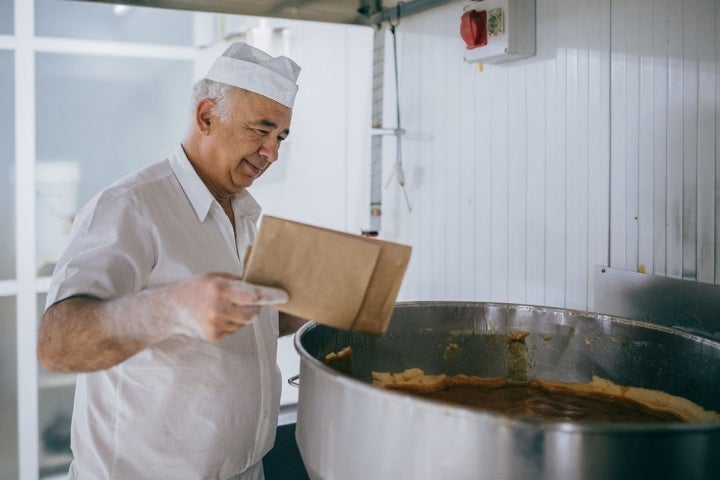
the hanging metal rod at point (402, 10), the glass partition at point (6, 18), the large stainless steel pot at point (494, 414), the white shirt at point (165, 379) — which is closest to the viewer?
the large stainless steel pot at point (494, 414)

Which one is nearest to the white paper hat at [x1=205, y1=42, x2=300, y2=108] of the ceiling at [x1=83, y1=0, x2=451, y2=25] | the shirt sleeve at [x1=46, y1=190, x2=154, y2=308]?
the shirt sleeve at [x1=46, y1=190, x2=154, y2=308]

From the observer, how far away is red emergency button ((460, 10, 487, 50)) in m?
1.81

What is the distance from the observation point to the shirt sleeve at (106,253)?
1.00m

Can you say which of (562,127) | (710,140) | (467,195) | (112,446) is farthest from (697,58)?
(112,446)

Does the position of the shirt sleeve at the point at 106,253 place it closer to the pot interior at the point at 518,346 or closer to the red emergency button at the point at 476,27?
the pot interior at the point at 518,346

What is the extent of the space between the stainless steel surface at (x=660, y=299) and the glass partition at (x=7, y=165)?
241 centimetres

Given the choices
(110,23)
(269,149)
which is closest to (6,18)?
(110,23)

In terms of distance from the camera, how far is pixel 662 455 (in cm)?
71

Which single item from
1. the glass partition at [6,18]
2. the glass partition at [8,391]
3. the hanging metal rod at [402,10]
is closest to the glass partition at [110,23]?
the glass partition at [6,18]

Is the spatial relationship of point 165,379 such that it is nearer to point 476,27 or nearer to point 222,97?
point 222,97

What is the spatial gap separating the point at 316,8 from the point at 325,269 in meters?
1.61

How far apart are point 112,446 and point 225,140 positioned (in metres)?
0.66

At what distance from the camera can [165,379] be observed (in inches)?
46.8

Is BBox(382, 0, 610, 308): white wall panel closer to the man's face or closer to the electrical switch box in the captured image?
the electrical switch box
